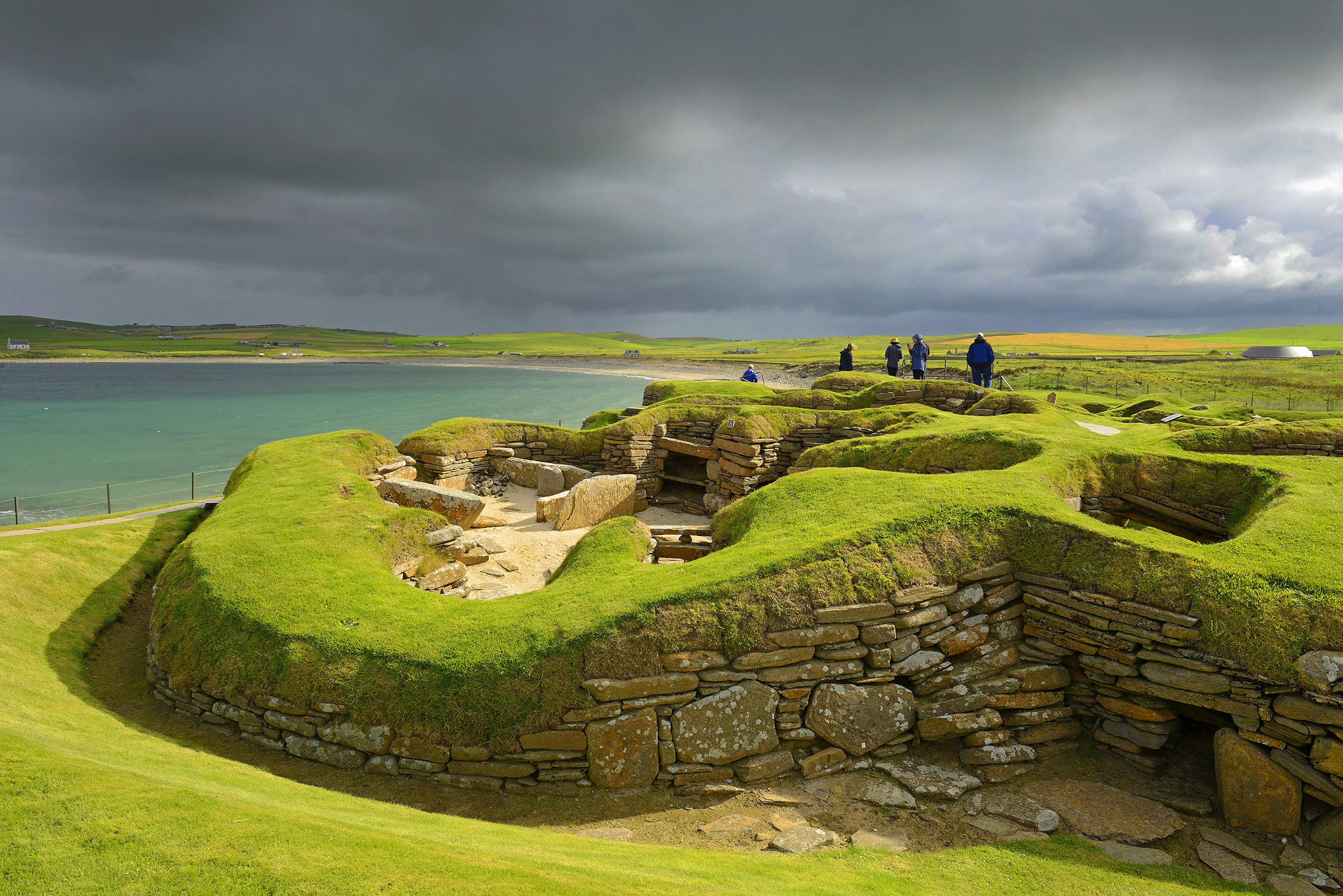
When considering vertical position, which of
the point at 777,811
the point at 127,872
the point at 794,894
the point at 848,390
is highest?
the point at 848,390

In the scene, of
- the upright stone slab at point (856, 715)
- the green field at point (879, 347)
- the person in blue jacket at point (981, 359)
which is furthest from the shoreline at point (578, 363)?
the upright stone slab at point (856, 715)

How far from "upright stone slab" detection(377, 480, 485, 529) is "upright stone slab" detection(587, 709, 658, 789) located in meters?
8.20

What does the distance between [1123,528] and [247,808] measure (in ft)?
29.3

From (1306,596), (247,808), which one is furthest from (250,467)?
(1306,596)

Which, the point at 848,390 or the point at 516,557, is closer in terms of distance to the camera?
the point at 516,557

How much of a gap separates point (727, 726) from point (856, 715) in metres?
1.37

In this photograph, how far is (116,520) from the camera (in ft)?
50.4

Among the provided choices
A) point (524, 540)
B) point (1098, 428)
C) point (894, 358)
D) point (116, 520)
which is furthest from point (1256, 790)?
point (894, 358)

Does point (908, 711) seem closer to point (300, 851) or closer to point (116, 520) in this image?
point (300, 851)

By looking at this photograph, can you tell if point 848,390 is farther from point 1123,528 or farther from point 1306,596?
point 1306,596

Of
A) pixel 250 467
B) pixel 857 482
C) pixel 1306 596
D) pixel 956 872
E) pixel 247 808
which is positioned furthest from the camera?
pixel 250 467

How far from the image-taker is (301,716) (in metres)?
6.73

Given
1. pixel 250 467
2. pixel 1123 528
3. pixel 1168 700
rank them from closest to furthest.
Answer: pixel 1168 700 < pixel 1123 528 < pixel 250 467

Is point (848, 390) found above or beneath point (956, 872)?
above
